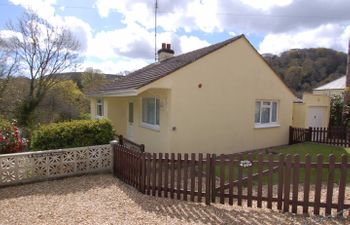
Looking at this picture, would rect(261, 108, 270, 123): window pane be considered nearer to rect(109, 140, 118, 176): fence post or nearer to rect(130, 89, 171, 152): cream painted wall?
rect(130, 89, 171, 152): cream painted wall

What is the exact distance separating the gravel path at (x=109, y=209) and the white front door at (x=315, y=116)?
15188mm

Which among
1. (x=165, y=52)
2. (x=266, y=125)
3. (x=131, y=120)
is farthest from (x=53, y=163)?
(x=165, y=52)

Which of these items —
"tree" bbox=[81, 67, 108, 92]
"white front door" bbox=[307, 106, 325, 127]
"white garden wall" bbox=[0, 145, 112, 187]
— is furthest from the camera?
"tree" bbox=[81, 67, 108, 92]

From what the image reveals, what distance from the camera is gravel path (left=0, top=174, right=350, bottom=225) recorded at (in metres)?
5.39

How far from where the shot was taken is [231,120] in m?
12.9

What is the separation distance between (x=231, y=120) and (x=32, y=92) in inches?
818

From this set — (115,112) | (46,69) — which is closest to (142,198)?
(115,112)

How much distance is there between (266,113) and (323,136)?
3.94 metres

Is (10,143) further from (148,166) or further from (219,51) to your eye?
(219,51)

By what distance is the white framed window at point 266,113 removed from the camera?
14312mm

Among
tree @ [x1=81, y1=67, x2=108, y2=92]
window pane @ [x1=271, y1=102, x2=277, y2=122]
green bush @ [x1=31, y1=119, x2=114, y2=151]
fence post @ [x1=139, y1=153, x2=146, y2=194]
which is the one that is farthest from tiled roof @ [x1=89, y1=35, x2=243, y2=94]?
tree @ [x1=81, y1=67, x2=108, y2=92]

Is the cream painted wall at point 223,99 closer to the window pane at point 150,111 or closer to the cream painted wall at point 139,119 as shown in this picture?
the cream painted wall at point 139,119

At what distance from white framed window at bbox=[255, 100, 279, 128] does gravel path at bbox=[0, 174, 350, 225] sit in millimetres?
8953

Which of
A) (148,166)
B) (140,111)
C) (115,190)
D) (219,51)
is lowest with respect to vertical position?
(115,190)
